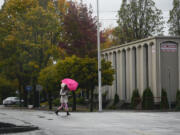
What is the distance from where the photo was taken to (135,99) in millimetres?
40062

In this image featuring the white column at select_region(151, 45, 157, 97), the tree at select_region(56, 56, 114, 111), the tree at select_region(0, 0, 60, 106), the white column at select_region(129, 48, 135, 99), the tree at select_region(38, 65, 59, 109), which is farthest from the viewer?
the tree at select_region(0, 0, 60, 106)

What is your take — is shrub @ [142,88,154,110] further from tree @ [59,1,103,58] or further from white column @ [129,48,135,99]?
tree @ [59,1,103,58]

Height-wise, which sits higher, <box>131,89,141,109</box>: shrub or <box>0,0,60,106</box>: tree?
<box>0,0,60,106</box>: tree

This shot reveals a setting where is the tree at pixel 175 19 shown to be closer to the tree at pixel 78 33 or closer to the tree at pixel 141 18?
the tree at pixel 141 18

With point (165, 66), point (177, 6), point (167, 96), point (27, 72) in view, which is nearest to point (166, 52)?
point (165, 66)

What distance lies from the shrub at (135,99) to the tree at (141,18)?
15.8 m

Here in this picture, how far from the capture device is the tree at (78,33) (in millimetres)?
48969

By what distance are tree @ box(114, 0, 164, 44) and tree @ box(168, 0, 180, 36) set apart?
1.31 metres

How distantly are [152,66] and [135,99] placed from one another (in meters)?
3.53

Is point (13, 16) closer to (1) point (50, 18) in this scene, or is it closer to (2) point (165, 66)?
(1) point (50, 18)

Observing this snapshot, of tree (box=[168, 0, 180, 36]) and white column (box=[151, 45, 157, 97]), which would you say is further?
tree (box=[168, 0, 180, 36])

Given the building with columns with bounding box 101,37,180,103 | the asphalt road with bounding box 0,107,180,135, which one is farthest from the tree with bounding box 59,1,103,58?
the asphalt road with bounding box 0,107,180,135

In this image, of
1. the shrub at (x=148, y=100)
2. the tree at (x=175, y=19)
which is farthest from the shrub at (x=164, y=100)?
the tree at (x=175, y=19)

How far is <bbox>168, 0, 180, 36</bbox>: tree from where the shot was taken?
5328 centimetres
